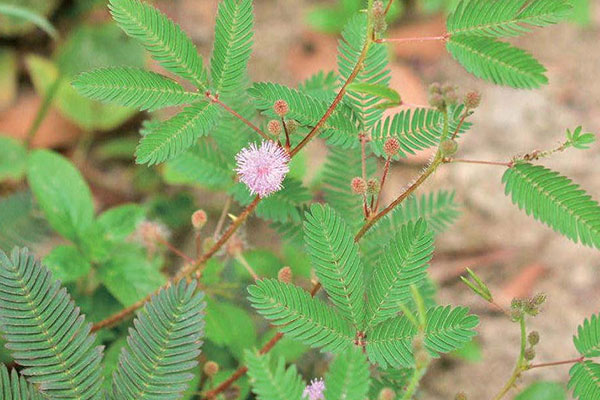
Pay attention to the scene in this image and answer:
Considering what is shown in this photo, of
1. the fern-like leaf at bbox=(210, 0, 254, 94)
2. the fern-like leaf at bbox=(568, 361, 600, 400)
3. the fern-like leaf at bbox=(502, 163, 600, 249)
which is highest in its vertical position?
the fern-like leaf at bbox=(210, 0, 254, 94)

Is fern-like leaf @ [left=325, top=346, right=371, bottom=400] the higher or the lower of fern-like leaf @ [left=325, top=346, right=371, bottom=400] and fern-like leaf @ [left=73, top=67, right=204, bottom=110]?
the lower

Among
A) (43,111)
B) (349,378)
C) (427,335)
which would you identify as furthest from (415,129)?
(43,111)

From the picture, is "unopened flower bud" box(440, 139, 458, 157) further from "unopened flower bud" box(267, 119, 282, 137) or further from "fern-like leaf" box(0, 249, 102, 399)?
"fern-like leaf" box(0, 249, 102, 399)

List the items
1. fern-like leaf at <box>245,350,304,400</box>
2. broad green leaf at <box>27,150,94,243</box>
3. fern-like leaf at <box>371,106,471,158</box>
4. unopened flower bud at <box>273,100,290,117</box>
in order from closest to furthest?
fern-like leaf at <box>245,350,304,400</box> → unopened flower bud at <box>273,100,290,117</box> → fern-like leaf at <box>371,106,471,158</box> → broad green leaf at <box>27,150,94,243</box>

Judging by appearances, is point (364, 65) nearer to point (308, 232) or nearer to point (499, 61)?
point (499, 61)

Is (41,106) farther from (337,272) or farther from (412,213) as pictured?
(337,272)

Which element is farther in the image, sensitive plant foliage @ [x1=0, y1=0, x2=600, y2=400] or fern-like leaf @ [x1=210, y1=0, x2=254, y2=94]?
fern-like leaf @ [x1=210, y1=0, x2=254, y2=94]

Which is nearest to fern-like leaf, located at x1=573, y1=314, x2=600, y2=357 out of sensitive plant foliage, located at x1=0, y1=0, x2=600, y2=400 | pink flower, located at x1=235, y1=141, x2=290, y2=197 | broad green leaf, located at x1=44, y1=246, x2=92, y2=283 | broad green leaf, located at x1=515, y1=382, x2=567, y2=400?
sensitive plant foliage, located at x1=0, y1=0, x2=600, y2=400
